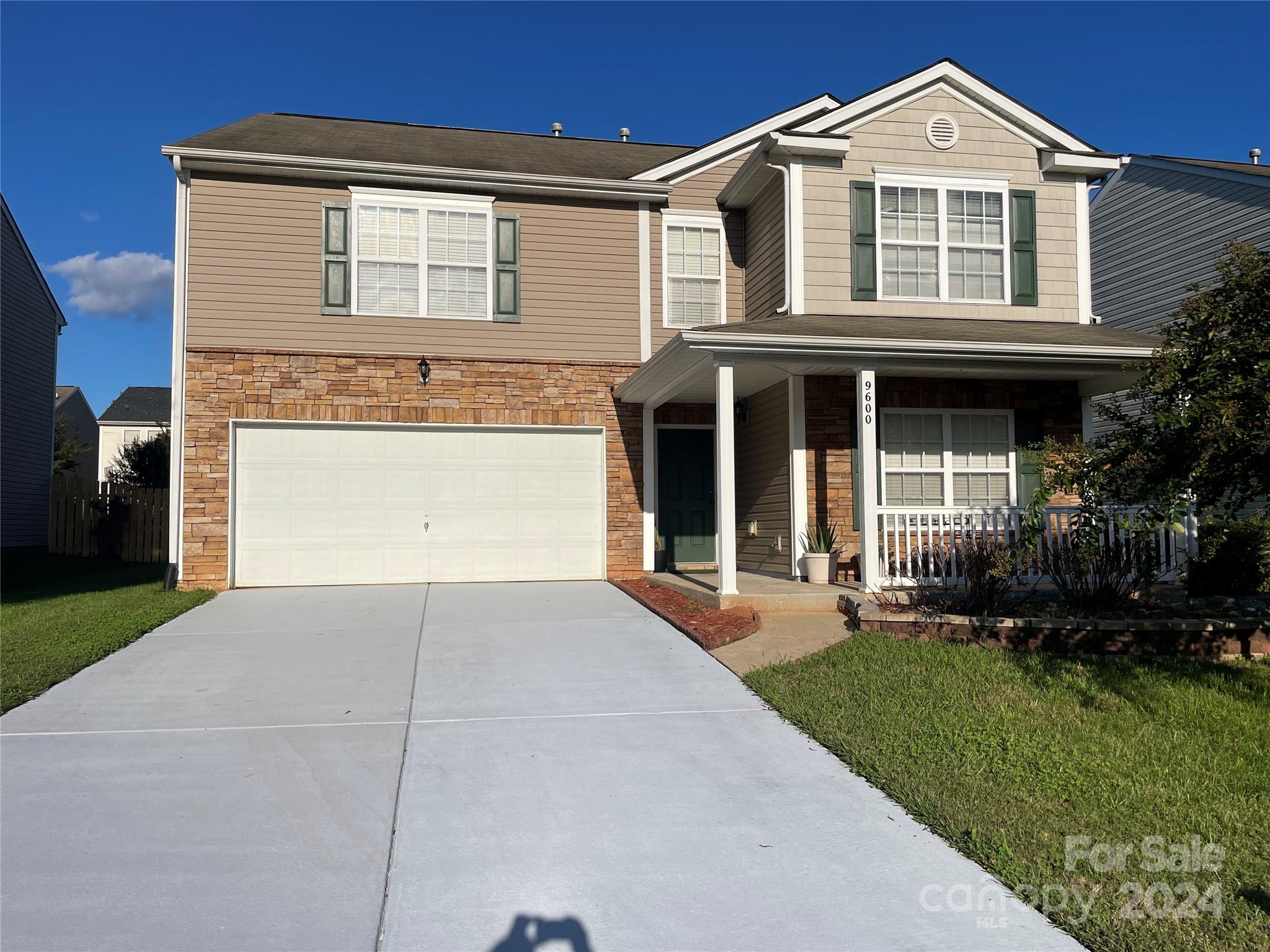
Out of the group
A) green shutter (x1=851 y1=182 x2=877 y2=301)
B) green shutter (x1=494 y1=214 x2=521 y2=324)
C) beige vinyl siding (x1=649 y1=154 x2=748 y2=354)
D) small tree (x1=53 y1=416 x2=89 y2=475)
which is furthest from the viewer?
small tree (x1=53 y1=416 x2=89 y2=475)

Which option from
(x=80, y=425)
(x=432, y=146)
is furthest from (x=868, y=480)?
(x=80, y=425)

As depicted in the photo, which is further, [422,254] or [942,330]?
Answer: [422,254]

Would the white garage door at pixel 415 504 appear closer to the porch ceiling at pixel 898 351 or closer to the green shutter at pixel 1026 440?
the porch ceiling at pixel 898 351

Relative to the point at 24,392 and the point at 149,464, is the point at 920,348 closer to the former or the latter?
the point at 149,464

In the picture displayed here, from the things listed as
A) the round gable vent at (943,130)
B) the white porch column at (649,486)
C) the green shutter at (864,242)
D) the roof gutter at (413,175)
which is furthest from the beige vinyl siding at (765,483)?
the round gable vent at (943,130)

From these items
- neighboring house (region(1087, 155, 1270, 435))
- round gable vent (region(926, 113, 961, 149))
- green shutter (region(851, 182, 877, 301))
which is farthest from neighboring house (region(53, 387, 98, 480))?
neighboring house (region(1087, 155, 1270, 435))

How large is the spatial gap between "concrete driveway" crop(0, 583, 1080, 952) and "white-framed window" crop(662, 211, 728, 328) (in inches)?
266

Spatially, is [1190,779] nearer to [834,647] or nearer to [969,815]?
[969,815]

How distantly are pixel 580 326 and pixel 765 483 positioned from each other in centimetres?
332

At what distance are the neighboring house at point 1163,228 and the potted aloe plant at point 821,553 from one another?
17.2ft

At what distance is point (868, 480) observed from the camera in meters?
9.23

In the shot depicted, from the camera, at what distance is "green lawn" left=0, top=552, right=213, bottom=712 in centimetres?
696

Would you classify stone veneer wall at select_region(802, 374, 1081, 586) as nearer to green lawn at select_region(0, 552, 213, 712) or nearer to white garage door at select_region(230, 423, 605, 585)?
white garage door at select_region(230, 423, 605, 585)

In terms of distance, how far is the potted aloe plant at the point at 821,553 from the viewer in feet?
33.8
